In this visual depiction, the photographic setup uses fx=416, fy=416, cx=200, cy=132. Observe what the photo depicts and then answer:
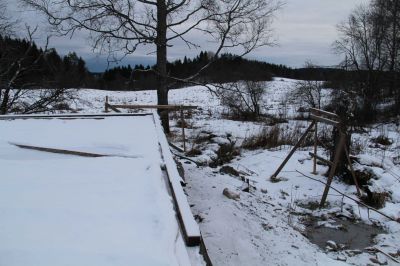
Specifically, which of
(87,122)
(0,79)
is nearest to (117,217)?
(87,122)

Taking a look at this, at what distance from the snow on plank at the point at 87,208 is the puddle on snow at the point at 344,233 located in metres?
→ 3.22

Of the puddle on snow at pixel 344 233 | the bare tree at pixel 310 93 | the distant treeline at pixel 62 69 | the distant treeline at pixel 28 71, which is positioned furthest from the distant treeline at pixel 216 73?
the puddle on snow at pixel 344 233

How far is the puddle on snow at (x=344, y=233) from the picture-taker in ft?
19.2

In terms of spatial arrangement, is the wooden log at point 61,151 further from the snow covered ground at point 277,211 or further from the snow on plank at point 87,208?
the snow covered ground at point 277,211

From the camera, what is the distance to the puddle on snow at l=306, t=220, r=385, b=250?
5.85 meters

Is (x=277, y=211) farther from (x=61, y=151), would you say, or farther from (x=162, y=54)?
(x=162, y=54)

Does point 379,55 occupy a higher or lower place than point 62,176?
higher

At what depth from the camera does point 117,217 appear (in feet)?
7.20

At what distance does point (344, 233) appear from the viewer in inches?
244

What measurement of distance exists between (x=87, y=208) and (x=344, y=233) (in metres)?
4.88

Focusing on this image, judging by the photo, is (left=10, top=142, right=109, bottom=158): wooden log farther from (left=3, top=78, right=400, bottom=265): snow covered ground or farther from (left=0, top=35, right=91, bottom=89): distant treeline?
(left=0, top=35, right=91, bottom=89): distant treeline

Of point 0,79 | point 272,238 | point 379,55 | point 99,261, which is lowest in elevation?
point 272,238

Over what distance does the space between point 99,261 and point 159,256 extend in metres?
0.25

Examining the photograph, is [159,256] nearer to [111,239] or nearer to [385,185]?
[111,239]
